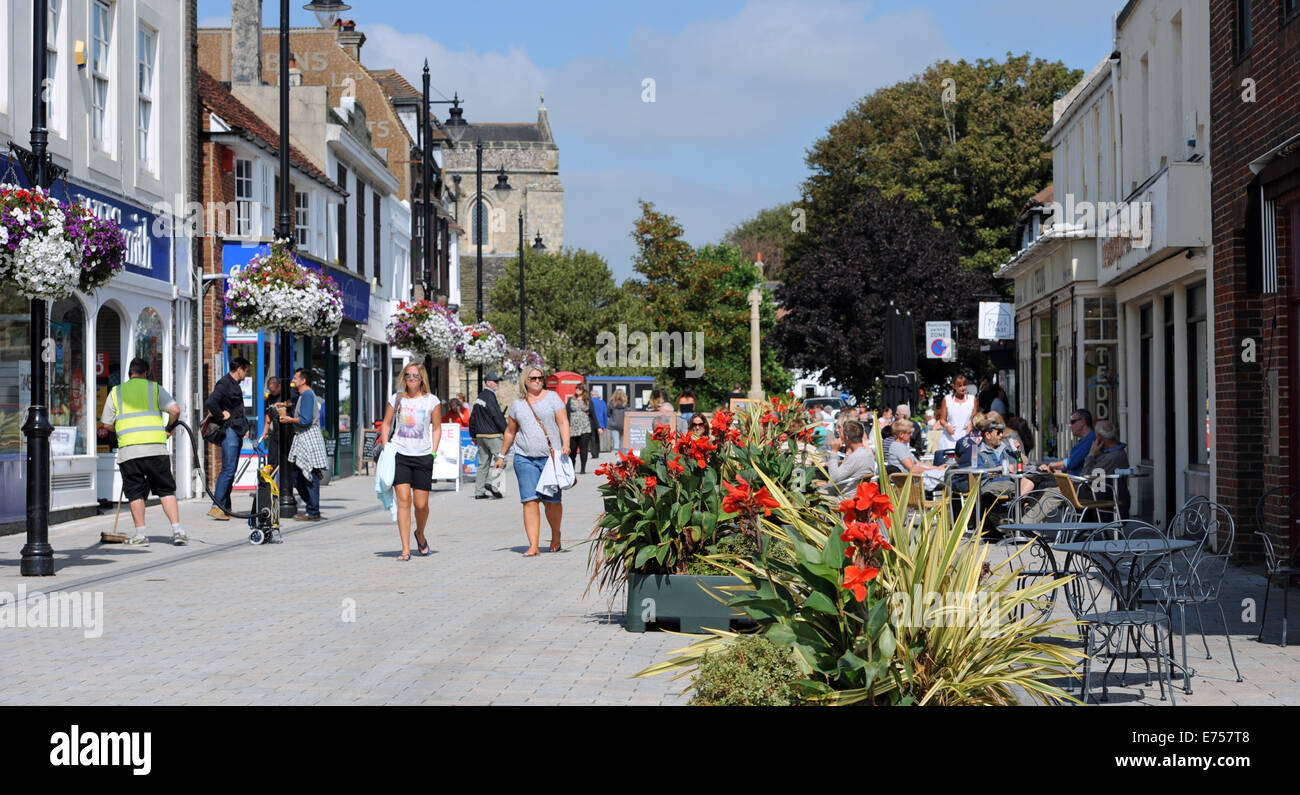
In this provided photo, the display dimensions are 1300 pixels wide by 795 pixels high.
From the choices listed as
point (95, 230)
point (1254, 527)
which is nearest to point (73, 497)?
point (95, 230)

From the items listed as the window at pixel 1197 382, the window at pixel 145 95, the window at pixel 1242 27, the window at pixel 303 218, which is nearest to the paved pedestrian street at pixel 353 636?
the window at pixel 1197 382

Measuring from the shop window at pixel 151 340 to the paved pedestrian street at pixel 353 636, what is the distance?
5.71m

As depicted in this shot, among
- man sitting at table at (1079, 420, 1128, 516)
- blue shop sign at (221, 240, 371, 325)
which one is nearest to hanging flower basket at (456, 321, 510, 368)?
blue shop sign at (221, 240, 371, 325)

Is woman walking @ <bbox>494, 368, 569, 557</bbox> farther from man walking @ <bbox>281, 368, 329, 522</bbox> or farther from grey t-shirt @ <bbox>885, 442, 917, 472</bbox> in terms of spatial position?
man walking @ <bbox>281, 368, 329, 522</bbox>

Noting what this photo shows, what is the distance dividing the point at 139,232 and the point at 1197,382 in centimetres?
1376

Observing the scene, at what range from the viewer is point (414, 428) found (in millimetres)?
14367

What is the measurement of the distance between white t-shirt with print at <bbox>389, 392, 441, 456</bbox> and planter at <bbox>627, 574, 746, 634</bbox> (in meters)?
5.27

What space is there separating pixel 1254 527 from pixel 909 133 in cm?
3576

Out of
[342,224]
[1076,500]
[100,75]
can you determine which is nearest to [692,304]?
[342,224]

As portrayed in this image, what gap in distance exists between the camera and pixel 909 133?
48.0m

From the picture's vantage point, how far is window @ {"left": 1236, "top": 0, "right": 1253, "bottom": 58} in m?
13.1

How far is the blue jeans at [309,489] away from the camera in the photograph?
1931cm

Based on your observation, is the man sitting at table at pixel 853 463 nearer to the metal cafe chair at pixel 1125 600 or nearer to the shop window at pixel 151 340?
the metal cafe chair at pixel 1125 600
